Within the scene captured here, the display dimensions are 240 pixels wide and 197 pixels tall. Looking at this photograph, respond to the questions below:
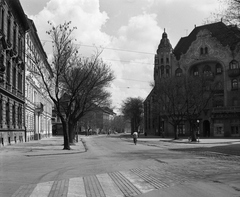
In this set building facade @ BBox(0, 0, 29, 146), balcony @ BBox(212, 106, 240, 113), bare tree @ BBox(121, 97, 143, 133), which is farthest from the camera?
bare tree @ BBox(121, 97, 143, 133)

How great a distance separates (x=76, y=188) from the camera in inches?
353

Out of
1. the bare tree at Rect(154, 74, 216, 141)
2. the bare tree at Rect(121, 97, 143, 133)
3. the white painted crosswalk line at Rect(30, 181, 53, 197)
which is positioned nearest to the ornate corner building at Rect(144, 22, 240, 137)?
the bare tree at Rect(154, 74, 216, 141)

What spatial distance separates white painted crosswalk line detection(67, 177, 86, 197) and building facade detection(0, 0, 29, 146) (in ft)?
65.4

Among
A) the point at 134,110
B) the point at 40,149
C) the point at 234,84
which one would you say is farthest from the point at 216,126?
the point at 40,149

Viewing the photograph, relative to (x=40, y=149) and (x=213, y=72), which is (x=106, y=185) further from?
(x=213, y=72)

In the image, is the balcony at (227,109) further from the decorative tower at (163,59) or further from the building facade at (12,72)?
the building facade at (12,72)

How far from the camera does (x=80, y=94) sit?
122 ft

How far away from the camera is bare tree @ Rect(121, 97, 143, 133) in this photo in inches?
3937

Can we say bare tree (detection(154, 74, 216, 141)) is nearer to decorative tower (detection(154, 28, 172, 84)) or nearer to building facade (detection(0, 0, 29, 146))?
decorative tower (detection(154, 28, 172, 84))

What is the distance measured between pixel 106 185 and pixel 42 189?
5.98 ft

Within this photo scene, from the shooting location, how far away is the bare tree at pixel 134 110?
100 metres

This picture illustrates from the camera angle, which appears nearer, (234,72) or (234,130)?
(234,130)

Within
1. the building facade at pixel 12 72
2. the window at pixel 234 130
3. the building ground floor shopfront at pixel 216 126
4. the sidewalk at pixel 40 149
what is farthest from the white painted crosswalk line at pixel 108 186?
the window at pixel 234 130

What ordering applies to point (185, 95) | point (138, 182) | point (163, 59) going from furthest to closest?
point (163, 59)
point (185, 95)
point (138, 182)
